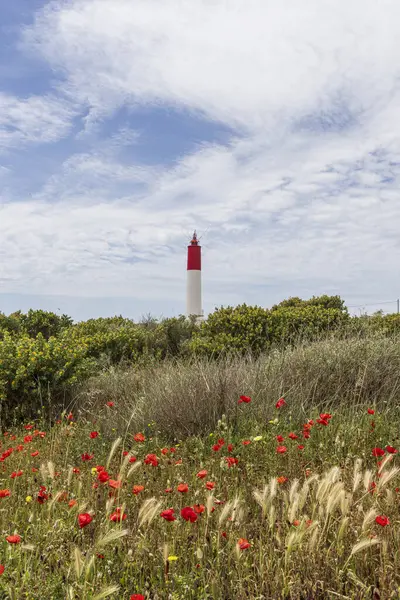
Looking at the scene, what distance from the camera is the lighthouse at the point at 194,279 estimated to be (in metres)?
25.6

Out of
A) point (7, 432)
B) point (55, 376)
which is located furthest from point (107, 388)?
point (7, 432)

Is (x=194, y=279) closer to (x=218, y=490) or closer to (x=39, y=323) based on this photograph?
(x=39, y=323)

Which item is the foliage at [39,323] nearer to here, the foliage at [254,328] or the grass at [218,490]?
the foliage at [254,328]

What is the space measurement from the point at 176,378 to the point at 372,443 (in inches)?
110

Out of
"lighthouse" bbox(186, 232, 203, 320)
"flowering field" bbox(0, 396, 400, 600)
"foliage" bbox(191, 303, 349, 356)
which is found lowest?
"flowering field" bbox(0, 396, 400, 600)

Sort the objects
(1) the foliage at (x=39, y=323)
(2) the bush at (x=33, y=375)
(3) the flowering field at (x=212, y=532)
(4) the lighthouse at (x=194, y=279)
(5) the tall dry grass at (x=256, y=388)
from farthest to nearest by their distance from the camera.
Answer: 1. (4) the lighthouse at (x=194, y=279)
2. (1) the foliage at (x=39, y=323)
3. (2) the bush at (x=33, y=375)
4. (5) the tall dry grass at (x=256, y=388)
5. (3) the flowering field at (x=212, y=532)

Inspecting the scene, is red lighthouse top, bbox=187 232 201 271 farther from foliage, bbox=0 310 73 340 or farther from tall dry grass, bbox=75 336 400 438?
tall dry grass, bbox=75 336 400 438

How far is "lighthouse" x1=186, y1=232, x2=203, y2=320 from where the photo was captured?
2556 centimetres

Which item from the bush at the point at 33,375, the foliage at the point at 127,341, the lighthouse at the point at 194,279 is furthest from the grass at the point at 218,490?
the lighthouse at the point at 194,279

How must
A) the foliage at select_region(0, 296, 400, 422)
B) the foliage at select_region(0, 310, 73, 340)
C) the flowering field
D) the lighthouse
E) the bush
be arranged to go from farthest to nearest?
the lighthouse
the foliage at select_region(0, 310, 73, 340)
the foliage at select_region(0, 296, 400, 422)
the bush
the flowering field

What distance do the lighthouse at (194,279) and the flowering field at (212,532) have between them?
67.1 feet

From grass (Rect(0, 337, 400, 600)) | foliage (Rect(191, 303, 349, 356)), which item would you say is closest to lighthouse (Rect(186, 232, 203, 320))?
foliage (Rect(191, 303, 349, 356))

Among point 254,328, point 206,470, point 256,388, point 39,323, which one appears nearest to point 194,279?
point 39,323

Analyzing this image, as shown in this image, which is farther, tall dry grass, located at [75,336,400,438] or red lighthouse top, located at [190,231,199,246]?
red lighthouse top, located at [190,231,199,246]
